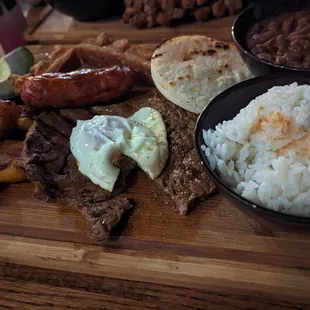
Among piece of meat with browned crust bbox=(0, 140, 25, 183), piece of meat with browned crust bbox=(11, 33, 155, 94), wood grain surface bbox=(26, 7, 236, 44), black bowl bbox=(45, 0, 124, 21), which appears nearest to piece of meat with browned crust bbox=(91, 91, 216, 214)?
piece of meat with browned crust bbox=(11, 33, 155, 94)

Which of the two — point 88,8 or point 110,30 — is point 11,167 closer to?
point 110,30

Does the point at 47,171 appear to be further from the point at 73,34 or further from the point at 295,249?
the point at 73,34

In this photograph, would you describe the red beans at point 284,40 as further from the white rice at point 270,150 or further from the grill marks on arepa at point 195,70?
the white rice at point 270,150

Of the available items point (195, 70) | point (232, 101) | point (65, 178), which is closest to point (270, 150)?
point (232, 101)

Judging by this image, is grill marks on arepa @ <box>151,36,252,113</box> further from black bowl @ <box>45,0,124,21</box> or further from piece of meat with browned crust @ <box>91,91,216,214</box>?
black bowl @ <box>45,0,124,21</box>

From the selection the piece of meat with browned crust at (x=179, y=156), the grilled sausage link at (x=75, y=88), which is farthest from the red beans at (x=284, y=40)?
the grilled sausage link at (x=75, y=88)

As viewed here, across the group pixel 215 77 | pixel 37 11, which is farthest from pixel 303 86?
pixel 37 11
